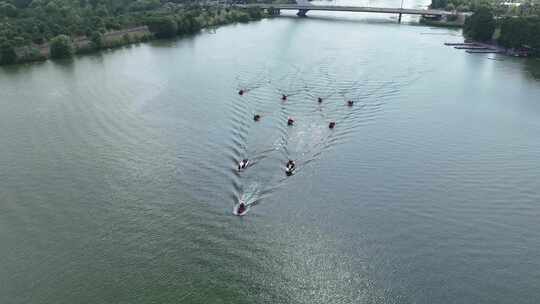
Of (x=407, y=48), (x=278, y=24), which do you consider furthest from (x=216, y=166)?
(x=278, y=24)

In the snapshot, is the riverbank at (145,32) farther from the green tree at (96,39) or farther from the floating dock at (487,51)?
the floating dock at (487,51)

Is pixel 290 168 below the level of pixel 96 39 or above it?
below

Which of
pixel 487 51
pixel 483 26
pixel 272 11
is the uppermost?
pixel 272 11

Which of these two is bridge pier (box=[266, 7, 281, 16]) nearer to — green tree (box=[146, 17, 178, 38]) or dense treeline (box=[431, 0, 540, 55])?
green tree (box=[146, 17, 178, 38])

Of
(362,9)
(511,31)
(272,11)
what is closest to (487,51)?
(511,31)

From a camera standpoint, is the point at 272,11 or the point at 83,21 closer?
the point at 83,21

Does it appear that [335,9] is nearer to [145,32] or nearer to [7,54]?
[145,32]

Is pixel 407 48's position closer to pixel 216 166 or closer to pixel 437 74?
pixel 437 74
